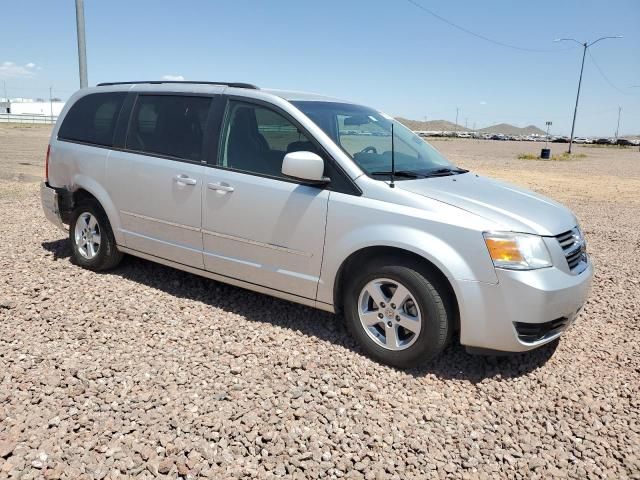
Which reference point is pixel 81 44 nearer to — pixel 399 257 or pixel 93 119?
pixel 93 119

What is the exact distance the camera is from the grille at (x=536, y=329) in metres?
3.48

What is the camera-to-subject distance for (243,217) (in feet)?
14.2

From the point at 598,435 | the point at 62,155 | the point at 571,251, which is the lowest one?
the point at 598,435

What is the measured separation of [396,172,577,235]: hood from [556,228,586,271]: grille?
48mm

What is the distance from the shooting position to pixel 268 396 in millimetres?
3377

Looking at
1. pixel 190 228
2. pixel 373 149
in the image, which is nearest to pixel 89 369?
pixel 190 228

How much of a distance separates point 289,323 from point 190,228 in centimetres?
118

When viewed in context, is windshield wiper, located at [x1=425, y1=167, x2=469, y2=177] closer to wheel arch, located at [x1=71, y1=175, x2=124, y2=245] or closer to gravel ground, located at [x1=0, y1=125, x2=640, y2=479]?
gravel ground, located at [x1=0, y1=125, x2=640, y2=479]

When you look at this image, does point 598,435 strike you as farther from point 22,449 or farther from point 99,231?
point 99,231

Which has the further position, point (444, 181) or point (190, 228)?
point (190, 228)

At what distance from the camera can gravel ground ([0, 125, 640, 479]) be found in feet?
9.20

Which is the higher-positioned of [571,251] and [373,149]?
[373,149]

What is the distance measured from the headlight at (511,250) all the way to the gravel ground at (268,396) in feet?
2.81

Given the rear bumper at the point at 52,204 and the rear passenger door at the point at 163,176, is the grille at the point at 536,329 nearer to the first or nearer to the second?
the rear passenger door at the point at 163,176
